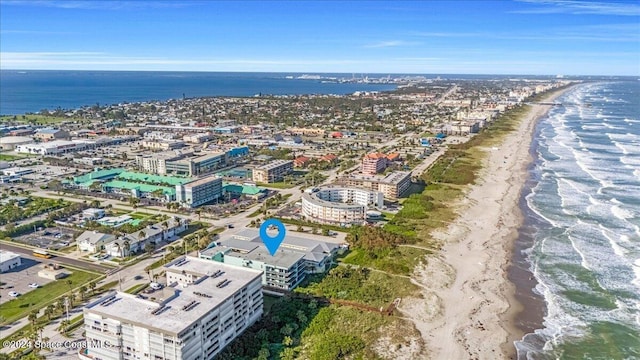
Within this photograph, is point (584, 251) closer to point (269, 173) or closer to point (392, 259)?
point (392, 259)

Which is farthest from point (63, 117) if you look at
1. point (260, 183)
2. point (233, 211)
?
point (233, 211)

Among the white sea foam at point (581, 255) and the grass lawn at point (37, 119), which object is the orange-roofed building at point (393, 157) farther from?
the grass lawn at point (37, 119)

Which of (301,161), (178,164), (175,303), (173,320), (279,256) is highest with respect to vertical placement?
(175,303)

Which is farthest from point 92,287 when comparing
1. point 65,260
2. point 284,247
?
point 284,247

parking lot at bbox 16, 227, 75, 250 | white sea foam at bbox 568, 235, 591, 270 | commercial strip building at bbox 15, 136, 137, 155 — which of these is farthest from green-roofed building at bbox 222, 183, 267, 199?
commercial strip building at bbox 15, 136, 137, 155

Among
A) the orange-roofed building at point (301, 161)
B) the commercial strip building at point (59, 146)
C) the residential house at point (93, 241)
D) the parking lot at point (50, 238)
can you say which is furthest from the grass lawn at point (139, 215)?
the commercial strip building at point (59, 146)

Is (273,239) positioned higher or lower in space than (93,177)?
higher

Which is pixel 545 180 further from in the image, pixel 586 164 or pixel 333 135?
pixel 333 135

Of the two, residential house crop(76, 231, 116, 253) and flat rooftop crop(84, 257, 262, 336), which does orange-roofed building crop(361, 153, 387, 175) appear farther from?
flat rooftop crop(84, 257, 262, 336)
